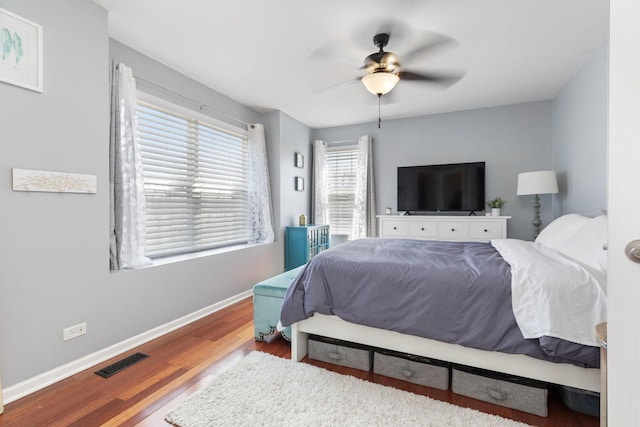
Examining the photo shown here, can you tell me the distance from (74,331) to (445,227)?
162 inches

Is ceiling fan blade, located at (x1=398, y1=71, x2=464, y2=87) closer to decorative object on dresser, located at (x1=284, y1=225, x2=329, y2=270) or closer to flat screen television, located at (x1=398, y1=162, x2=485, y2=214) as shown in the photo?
flat screen television, located at (x1=398, y1=162, x2=485, y2=214)

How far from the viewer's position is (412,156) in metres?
4.66

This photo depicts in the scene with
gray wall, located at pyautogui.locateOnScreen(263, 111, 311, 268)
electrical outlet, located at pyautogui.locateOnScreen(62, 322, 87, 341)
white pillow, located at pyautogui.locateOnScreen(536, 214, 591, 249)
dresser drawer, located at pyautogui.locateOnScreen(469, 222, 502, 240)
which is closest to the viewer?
electrical outlet, located at pyautogui.locateOnScreen(62, 322, 87, 341)

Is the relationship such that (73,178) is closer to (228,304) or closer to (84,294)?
(84,294)

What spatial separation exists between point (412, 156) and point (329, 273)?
3246 millimetres

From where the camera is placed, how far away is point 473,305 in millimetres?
1646

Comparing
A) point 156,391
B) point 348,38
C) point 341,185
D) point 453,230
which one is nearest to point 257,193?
point 341,185

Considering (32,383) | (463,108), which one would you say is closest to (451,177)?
(463,108)

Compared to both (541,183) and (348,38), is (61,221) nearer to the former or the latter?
(348,38)

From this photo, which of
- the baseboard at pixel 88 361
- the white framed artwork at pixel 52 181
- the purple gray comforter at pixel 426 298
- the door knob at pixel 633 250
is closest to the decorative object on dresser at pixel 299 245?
the baseboard at pixel 88 361

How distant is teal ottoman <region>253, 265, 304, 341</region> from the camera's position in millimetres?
2404

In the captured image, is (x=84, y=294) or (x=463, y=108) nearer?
(x=84, y=294)

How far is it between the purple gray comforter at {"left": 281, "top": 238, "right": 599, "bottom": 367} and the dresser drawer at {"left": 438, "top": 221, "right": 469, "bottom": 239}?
6.09 feet

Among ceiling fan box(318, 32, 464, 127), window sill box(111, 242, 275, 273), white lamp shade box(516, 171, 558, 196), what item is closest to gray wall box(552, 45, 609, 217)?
white lamp shade box(516, 171, 558, 196)
